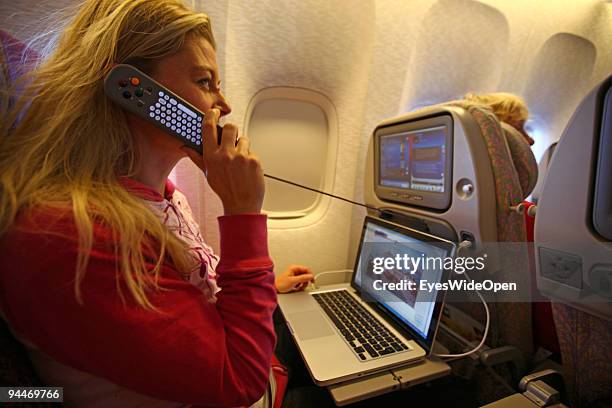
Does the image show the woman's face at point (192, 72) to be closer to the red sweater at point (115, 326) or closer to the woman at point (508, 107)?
the red sweater at point (115, 326)

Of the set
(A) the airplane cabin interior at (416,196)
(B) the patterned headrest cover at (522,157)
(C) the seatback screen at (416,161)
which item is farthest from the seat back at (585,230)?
(B) the patterned headrest cover at (522,157)

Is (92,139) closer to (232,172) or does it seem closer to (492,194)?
(232,172)

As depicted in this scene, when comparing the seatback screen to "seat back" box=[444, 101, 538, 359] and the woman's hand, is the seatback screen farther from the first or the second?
the woman's hand

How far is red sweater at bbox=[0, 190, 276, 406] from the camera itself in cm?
42

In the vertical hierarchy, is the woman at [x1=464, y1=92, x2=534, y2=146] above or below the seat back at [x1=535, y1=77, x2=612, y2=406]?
above

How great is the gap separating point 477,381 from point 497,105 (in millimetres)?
1672

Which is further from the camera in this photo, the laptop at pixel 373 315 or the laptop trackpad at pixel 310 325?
the laptop trackpad at pixel 310 325

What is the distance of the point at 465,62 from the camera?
2389 mm

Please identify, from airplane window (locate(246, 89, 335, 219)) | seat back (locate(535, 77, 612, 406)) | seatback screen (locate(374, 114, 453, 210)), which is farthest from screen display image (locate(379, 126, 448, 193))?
airplane window (locate(246, 89, 335, 219))

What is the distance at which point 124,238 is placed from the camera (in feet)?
1.50

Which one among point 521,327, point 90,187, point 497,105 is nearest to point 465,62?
point 497,105

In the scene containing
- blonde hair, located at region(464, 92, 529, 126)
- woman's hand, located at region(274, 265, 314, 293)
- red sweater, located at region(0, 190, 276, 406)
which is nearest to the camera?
red sweater, located at region(0, 190, 276, 406)

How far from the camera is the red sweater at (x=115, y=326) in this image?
1.37 ft

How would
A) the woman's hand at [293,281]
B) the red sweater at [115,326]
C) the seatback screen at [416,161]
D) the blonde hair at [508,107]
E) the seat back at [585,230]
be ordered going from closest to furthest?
the red sweater at [115,326], the seat back at [585,230], the seatback screen at [416,161], the woman's hand at [293,281], the blonde hair at [508,107]
